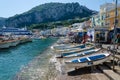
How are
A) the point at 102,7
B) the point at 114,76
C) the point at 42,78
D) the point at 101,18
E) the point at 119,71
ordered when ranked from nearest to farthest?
the point at 114,76 < the point at 119,71 < the point at 42,78 < the point at 101,18 < the point at 102,7

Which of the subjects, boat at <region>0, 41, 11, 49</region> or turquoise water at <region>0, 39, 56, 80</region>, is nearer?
turquoise water at <region>0, 39, 56, 80</region>

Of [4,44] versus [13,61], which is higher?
[4,44]

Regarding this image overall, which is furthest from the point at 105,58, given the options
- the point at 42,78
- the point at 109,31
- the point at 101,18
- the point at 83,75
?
the point at 101,18

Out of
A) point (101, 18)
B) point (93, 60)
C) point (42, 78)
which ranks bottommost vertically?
point (42, 78)

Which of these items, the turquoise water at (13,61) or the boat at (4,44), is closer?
the turquoise water at (13,61)

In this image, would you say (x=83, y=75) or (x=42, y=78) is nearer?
(x=83, y=75)

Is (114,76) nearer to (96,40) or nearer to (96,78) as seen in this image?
(96,78)

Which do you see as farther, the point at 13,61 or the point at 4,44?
the point at 4,44

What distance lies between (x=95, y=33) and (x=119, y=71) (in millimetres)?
26583

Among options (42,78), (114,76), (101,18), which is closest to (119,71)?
(114,76)

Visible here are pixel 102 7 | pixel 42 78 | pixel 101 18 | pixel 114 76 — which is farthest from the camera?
pixel 102 7

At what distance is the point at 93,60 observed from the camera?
18.5 m

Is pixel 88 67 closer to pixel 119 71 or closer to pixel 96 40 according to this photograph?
pixel 119 71

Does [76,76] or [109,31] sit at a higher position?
[109,31]
